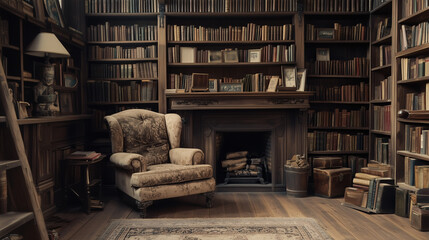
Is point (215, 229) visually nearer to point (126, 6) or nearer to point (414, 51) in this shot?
point (414, 51)

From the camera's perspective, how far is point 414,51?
3717mm

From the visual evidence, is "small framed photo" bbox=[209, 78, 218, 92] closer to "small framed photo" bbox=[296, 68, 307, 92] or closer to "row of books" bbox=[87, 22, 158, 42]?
"row of books" bbox=[87, 22, 158, 42]

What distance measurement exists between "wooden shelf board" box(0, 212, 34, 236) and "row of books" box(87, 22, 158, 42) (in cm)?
343

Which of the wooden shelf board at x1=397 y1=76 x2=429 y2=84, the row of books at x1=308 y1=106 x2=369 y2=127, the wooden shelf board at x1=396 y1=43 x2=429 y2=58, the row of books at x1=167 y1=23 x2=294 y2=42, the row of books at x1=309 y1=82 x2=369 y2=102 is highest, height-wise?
the row of books at x1=167 y1=23 x2=294 y2=42

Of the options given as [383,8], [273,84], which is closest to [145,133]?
[273,84]

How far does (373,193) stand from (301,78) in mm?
1681

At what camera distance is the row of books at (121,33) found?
492 centimetres

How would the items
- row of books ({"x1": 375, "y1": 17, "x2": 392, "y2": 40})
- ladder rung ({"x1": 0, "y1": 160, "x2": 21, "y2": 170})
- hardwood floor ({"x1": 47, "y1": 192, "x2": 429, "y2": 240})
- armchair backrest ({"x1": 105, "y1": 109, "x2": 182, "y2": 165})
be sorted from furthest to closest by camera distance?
row of books ({"x1": 375, "y1": 17, "x2": 392, "y2": 40})
armchair backrest ({"x1": 105, "y1": 109, "x2": 182, "y2": 165})
hardwood floor ({"x1": 47, "y1": 192, "x2": 429, "y2": 240})
ladder rung ({"x1": 0, "y1": 160, "x2": 21, "y2": 170})

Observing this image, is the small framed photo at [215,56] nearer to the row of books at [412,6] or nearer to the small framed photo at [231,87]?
the small framed photo at [231,87]

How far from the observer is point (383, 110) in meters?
4.61

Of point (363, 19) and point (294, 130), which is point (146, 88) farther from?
point (363, 19)

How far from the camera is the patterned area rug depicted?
311cm

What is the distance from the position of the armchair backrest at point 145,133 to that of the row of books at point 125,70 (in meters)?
0.65

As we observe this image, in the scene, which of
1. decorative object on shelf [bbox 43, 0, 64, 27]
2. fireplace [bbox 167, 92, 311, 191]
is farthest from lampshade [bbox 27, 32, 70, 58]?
fireplace [bbox 167, 92, 311, 191]
